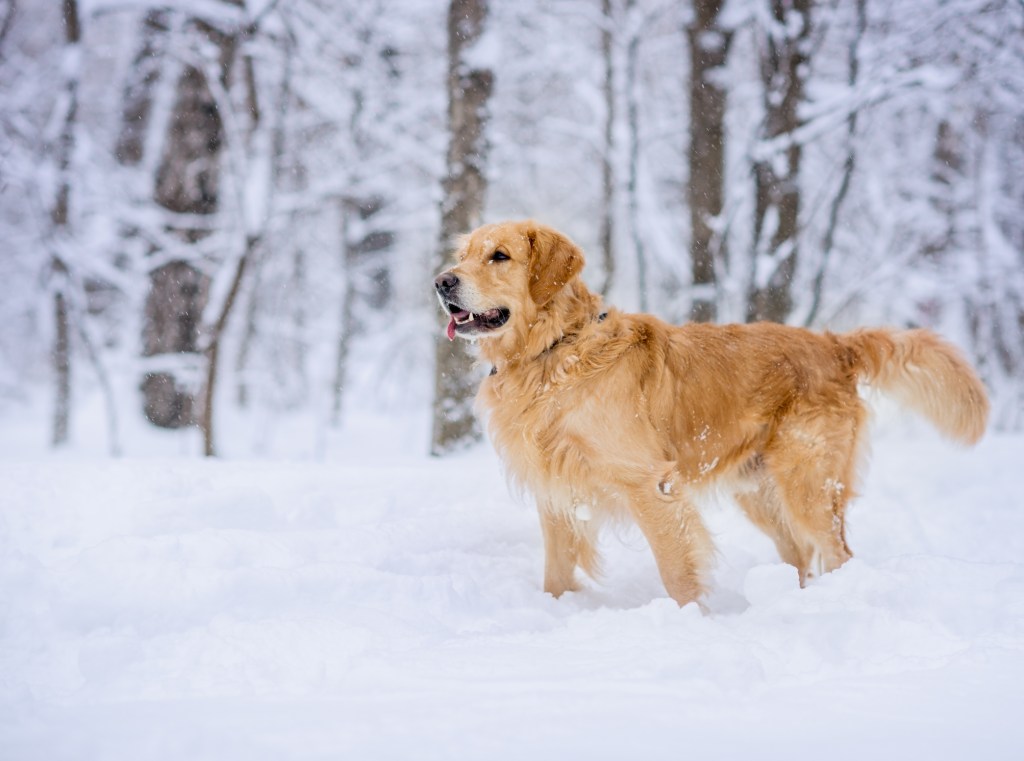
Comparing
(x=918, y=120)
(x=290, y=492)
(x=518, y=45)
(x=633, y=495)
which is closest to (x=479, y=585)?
(x=633, y=495)

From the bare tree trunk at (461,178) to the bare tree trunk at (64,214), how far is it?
364 cm

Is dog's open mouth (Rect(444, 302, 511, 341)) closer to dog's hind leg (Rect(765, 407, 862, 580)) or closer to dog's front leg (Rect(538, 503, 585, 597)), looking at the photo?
dog's front leg (Rect(538, 503, 585, 597))

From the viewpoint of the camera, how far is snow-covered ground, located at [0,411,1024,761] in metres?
1.67


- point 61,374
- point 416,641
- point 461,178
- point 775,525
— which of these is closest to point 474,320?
point 416,641

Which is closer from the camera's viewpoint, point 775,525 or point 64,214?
point 775,525

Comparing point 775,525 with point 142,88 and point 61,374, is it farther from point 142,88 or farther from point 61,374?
point 142,88

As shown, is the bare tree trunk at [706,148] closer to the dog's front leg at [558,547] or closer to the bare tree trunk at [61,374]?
the dog's front leg at [558,547]

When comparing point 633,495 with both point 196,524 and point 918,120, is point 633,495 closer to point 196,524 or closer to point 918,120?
point 196,524

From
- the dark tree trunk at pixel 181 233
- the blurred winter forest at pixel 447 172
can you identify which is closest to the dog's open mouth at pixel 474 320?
the blurred winter forest at pixel 447 172

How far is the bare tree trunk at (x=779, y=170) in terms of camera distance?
6.58 metres

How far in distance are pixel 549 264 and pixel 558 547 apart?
4.47 feet

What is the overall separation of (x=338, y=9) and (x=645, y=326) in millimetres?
7641

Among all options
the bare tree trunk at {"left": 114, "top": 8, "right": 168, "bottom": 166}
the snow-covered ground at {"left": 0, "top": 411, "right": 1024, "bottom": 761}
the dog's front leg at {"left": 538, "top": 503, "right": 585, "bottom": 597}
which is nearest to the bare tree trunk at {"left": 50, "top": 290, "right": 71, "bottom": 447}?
the bare tree trunk at {"left": 114, "top": 8, "right": 168, "bottom": 166}

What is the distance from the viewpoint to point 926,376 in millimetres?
3734
